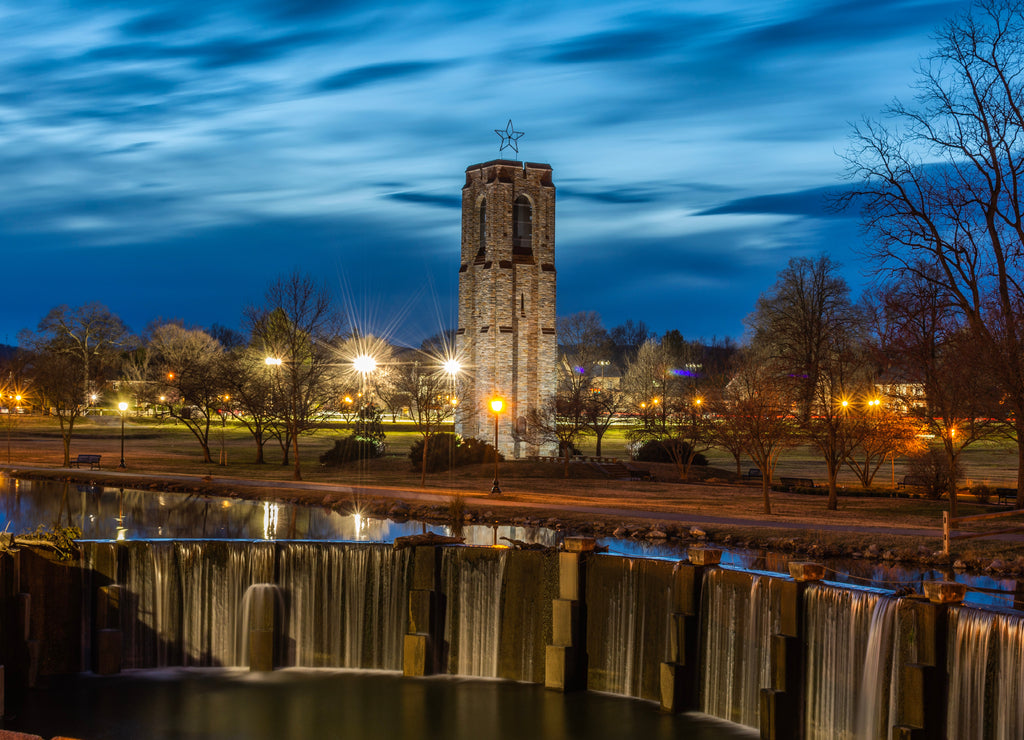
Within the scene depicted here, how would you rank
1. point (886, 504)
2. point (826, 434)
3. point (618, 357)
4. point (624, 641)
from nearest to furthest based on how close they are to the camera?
point (624, 641)
point (886, 504)
point (826, 434)
point (618, 357)

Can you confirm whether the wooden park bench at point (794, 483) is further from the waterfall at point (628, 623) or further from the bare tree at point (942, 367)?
the waterfall at point (628, 623)

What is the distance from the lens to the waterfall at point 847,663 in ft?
54.6

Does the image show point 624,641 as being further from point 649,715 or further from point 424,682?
point 424,682

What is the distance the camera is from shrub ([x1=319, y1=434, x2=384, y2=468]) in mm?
55656

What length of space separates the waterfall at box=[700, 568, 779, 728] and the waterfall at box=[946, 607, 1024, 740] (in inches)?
130

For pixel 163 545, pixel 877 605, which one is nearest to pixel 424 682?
pixel 163 545

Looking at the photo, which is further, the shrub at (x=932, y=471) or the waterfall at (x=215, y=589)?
the shrub at (x=932, y=471)

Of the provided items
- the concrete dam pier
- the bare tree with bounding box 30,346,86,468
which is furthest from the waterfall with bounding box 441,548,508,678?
the bare tree with bounding box 30,346,86,468

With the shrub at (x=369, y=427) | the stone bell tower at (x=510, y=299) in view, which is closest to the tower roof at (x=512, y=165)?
the stone bell tower at (x=510, y=299)

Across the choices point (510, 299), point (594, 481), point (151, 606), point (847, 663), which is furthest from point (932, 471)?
point (151, 606)

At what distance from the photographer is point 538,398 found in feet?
203

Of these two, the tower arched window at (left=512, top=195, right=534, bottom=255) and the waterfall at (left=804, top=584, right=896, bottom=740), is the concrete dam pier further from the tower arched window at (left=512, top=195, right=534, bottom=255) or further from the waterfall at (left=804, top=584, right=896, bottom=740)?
the tower arched window at (left=512, top=195, right=534, bottom=255)

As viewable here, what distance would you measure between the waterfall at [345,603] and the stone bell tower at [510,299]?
3768 centimetres

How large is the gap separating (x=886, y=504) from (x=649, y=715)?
19.2 meters
